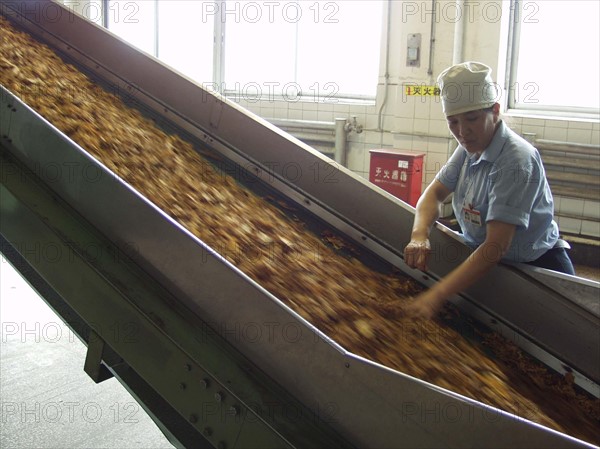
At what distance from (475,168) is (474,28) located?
4.30 metres

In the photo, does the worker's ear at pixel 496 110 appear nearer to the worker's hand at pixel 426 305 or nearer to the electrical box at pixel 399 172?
the worker's hand at pixel 426 305

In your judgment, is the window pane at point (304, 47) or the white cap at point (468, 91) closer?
the white cap at point (468, 91)

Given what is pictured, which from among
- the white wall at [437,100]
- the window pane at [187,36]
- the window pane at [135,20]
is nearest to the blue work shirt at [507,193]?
the white wall at [437,100]

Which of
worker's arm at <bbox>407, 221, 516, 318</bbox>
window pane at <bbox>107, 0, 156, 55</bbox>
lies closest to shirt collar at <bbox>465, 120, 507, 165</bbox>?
worker's arm at <bbox>407, 221, 516, 318</bbox>

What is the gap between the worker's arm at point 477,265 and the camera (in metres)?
1.98

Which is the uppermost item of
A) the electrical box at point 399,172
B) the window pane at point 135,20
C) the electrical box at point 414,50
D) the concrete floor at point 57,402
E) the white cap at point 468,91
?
the window pane at point 135,20

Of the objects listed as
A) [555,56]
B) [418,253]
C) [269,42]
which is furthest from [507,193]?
[269,42]

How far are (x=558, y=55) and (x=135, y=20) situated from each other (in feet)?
18.6

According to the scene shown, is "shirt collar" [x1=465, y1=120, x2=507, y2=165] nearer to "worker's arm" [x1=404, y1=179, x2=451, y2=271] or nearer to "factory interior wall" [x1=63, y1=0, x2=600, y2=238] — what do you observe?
"worker's arm" [x1=404, y1=179, x2=451, y2=271]

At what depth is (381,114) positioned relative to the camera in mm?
6859

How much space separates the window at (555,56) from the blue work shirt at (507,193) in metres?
4.26

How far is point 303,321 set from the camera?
139cm

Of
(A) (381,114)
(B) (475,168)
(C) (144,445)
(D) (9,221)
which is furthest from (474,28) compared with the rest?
(D) (9,221)

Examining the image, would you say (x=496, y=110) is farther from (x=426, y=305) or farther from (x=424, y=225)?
(x=426, y=305)
